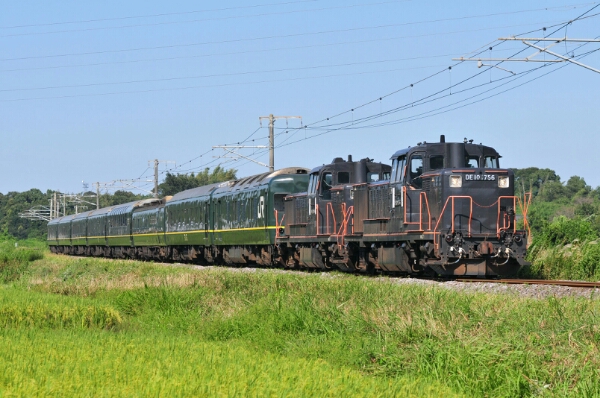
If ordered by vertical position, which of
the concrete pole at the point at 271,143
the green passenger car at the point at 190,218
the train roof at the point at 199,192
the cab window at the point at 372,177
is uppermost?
the concrete pole at the point at 271,143

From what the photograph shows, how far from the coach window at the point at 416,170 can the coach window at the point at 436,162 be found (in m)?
0.25

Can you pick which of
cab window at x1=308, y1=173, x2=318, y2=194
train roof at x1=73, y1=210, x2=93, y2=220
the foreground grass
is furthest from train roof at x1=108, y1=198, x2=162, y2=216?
the foreground grass

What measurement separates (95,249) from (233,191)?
3091cm

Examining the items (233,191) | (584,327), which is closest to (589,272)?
(584,327)

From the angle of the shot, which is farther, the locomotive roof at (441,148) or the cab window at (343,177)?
the cab window at (343,177)

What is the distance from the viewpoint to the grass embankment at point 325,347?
8414 mm

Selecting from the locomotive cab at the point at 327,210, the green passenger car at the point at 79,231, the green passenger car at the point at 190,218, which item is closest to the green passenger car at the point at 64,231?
the green passenger car at the point at 79,231

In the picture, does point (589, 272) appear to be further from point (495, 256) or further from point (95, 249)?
point (95, 249)

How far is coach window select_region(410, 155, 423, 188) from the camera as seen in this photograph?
2116 cm

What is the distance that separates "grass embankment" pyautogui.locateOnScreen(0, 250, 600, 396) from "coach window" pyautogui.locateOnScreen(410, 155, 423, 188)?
4733 mm

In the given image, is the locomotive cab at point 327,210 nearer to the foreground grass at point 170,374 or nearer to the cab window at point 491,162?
the cab window at point 491,162

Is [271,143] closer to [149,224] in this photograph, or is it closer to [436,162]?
[149,224]

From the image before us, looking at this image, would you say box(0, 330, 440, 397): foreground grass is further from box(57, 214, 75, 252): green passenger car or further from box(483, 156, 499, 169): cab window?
box(57, 214, 75, 252): green passenger car

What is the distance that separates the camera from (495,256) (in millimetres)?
19703
